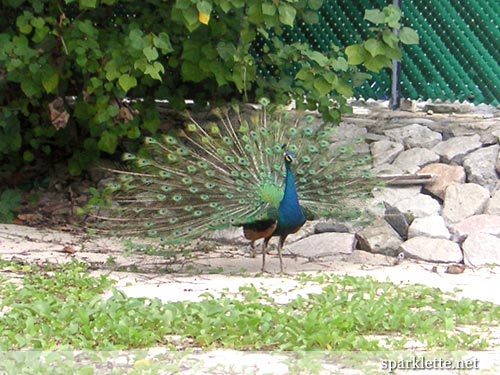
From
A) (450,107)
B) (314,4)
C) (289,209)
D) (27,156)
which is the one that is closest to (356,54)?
(314,4)

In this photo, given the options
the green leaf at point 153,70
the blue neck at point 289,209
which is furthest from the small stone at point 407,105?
the blue neck at point 289,209

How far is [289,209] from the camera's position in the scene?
808 cm

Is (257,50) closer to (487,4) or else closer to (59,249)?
(487,4)

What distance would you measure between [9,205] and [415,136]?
4.31 metres

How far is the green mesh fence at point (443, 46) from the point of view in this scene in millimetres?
10984

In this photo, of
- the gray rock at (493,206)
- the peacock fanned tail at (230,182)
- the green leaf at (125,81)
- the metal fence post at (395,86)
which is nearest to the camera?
the peacock fanned tail at (230,182)

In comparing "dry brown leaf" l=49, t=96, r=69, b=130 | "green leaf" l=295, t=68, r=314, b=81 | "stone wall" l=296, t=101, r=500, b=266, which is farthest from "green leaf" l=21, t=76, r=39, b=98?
"stone wall" l=296, t=101, r=500, b=266

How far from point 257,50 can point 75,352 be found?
23.6 ft

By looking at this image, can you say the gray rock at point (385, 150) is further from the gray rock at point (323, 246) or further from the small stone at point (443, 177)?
the gray rock at point (323, 246)

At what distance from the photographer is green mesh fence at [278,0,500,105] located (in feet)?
36.0

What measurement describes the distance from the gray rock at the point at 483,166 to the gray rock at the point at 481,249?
1.04 m

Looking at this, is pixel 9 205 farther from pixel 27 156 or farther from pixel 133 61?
pixel 133 61

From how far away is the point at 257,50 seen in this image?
12.2 meters

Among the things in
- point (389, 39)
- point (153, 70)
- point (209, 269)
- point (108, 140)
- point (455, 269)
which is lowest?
point (209, 269)
